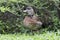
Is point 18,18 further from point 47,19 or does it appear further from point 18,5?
point 47,19

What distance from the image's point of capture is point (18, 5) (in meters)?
9.88

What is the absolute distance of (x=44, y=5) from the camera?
33.1 ft

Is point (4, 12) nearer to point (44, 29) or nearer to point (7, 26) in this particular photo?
point (7, 26)

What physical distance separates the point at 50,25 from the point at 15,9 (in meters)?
1.55

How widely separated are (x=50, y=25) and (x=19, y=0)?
1640 millimetres

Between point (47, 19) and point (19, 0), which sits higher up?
point (19, 0)

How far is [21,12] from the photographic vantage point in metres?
9.79

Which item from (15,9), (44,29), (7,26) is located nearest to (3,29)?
(7,26)

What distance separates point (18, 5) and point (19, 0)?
26 cm

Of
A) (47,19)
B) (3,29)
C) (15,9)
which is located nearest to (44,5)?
(47,19)

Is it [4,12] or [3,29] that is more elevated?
[4,12]

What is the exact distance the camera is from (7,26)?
952 cm

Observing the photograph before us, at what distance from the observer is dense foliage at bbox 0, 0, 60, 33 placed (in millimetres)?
9562

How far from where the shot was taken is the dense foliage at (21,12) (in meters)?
9.56
